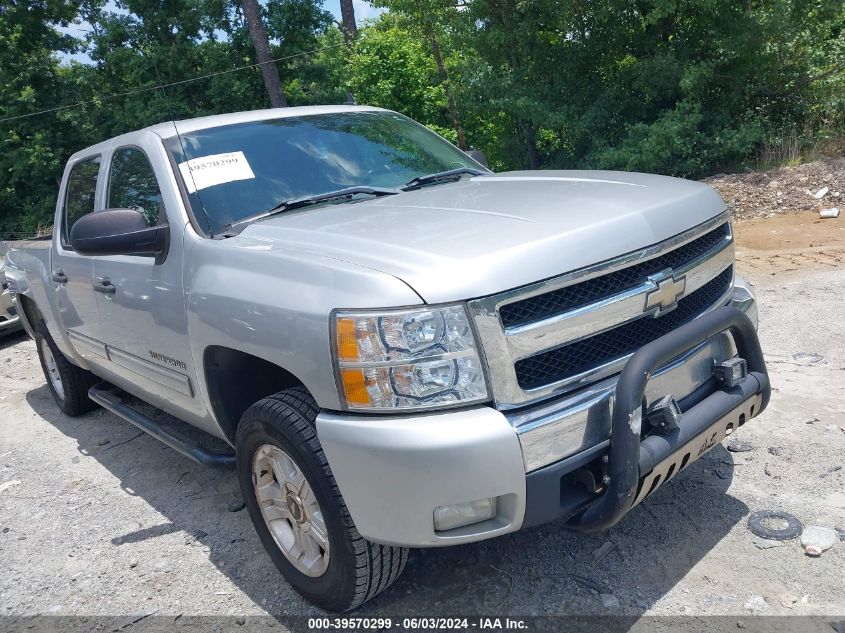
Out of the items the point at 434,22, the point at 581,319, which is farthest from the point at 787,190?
the point at 581,319

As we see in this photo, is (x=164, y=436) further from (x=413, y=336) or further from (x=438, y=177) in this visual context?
(x=413, y=336)

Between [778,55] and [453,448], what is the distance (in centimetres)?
1152

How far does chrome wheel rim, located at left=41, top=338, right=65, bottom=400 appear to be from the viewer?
5348 millimetres

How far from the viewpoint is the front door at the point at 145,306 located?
3.07m

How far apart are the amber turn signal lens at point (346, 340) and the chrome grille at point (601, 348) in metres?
0.52

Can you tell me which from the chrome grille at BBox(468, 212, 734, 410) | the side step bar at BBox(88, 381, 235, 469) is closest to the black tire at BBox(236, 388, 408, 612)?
the side step bar at BBox(88, 381, 235, 469)

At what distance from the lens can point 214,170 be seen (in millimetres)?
3277

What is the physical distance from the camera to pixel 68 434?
16.7 feet

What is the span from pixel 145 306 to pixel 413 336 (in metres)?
1.72

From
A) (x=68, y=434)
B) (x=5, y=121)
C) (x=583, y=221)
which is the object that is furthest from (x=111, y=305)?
(x=5, y=121)

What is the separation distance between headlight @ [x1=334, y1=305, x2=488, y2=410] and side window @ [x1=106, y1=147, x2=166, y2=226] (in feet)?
Answer: 5.19

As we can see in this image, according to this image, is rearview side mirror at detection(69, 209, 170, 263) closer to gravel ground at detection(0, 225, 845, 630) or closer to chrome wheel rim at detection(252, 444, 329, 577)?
chrome wheel rim at detection(252, 444, 329, 577)

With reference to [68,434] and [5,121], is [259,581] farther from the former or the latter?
[5,121]

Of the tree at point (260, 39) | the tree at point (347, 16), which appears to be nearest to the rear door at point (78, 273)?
the tree at point (260, 39)
